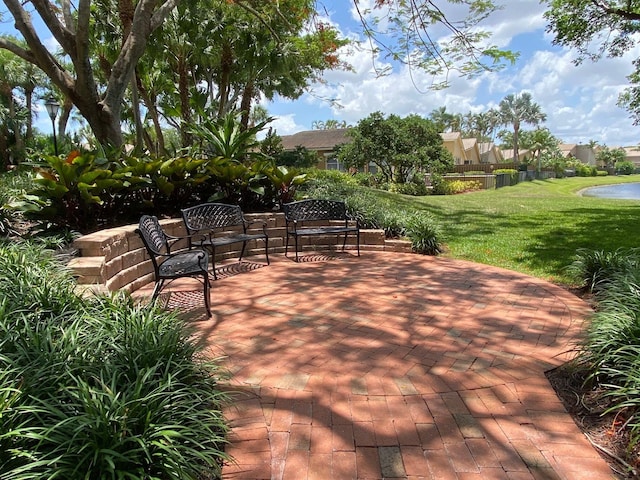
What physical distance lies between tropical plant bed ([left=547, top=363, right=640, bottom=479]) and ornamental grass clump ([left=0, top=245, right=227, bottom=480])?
199 cm

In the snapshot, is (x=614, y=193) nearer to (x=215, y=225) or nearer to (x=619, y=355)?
(x=215, y=225)

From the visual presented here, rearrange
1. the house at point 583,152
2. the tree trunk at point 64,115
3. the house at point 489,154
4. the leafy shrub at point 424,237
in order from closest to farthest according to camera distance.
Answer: the leafy shrub at point 424,237 → the tree trunk at point 64,115 → the house at point 489,154 → the house at point 583,152

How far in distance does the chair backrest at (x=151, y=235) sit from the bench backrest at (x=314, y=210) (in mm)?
2423

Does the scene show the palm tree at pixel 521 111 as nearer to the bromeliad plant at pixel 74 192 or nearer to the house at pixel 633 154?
the house at pixel 633 154

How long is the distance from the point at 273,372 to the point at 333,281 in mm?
2476

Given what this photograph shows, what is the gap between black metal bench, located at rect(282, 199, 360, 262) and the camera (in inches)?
264

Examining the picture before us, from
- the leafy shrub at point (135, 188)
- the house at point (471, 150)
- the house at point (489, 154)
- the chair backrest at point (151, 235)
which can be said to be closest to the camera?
→ the chair backrest at point (151, 235)

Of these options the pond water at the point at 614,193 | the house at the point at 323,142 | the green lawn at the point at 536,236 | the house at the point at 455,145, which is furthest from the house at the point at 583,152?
the green lawn at the point at 536,236

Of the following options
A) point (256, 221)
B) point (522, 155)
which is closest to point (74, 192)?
point (256, 221)

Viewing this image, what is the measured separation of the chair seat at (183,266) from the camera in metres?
4.03

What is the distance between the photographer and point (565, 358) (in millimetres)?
3115

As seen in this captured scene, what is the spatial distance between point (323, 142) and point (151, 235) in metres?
33.4

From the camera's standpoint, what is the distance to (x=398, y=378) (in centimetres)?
285

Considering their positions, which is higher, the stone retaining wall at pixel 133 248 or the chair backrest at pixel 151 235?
the chair backrest at pixel 151 235
